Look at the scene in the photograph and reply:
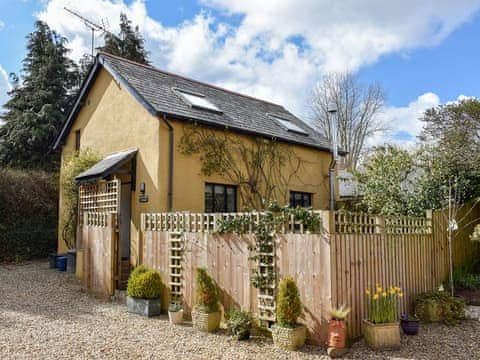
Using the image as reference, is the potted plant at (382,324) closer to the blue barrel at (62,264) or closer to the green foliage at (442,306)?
the green foliage at (442,306)

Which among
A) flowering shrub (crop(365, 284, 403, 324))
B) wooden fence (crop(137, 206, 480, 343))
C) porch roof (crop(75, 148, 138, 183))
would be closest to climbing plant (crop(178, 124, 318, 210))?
porch roof (crop(75, 148, 138, 183))

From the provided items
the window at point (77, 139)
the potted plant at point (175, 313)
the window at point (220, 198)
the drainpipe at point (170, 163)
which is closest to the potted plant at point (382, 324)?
the potted plant at point (175, 313)

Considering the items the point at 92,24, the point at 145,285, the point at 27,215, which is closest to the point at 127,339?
the point at 145,285

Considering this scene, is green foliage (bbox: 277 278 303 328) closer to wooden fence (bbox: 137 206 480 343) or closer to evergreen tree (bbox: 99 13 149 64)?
wooden fence (bbox: 137 206 480 343)

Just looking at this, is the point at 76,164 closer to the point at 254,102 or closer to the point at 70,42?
the point at 254,102

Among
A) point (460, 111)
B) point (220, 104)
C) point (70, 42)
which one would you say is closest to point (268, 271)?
point (220, 104)

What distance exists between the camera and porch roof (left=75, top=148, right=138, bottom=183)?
10.5m

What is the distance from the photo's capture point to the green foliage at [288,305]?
5.95 m

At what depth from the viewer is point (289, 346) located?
5910mm

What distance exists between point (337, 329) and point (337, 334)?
69mm

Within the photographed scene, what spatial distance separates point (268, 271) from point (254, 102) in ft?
38.1

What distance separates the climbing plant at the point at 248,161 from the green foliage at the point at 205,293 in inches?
191

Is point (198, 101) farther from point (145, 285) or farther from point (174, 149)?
point (145, 285)

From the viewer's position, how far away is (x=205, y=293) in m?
7.06
